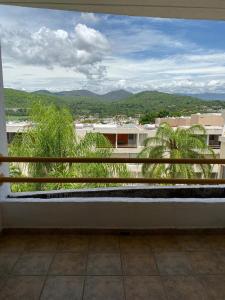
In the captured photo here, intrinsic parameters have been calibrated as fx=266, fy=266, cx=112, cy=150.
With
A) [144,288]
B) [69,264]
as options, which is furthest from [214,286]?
[69,264]

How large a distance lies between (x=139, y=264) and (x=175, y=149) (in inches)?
257

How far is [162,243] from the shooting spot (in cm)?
214

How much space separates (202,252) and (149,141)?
248 inches

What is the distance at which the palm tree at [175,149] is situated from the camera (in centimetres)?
787

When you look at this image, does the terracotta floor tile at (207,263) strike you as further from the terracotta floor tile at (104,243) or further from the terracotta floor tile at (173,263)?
the terracotta floor tile at (104,243)

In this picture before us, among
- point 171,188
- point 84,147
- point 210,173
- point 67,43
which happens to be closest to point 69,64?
point 67,43

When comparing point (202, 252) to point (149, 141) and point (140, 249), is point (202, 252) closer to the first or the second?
point (140, 249)

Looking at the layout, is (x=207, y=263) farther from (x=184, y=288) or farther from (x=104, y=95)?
(x=104, y=95)

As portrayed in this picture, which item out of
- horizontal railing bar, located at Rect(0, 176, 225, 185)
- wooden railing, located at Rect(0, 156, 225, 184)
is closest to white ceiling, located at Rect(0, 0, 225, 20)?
wooden railing, located at Rect(0, 156, 225, 184)

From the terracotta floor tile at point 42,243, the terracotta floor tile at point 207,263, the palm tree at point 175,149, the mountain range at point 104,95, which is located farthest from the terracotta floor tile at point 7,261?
the palm tree at point 175,149

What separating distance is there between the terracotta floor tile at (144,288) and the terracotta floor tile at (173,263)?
116 mm

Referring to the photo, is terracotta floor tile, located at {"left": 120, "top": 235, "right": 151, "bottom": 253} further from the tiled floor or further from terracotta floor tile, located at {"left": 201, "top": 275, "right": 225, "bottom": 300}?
terracotta floor tile, located at {"left": 201, "top": 275, "right": 225, "bottom": 300}

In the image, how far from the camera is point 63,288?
162cm

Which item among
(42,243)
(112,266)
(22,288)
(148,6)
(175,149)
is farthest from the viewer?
(175,149)
